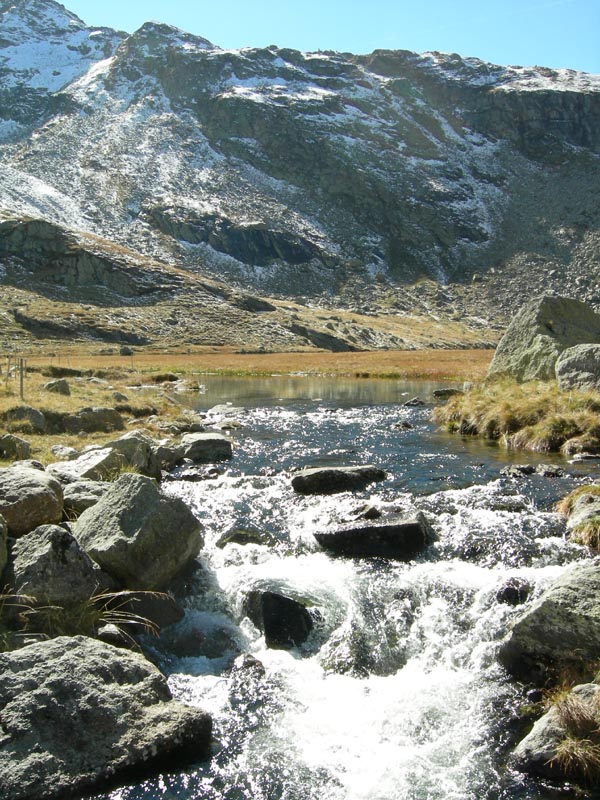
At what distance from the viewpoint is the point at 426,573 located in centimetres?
1220

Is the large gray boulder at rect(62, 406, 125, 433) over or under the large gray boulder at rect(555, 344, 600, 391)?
under

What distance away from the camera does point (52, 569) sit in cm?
952

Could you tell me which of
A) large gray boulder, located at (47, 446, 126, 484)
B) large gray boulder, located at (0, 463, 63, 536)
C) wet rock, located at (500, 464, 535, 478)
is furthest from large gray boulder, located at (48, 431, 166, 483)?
wet rock, located at (500, 464, 535, 478)

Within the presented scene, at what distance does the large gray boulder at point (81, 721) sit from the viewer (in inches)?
264

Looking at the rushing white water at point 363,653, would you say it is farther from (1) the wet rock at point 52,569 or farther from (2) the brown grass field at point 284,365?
(2) the brown grass field at point 284,365

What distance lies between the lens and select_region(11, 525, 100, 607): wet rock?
9336 millimetres

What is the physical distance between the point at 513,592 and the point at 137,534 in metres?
6.86

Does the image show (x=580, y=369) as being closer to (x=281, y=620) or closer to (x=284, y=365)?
(x=281, y=620)

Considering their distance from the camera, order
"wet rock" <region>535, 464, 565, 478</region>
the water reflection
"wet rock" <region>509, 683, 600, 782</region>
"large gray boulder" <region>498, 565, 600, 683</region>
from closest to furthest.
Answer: "wet rock" <region>509, 683, 600, 782</region> → "large gray boulder" <region>498, 565, 600, 683</region> → "wet rock" <region>535, 464, 565, 478</region> → the water reflection

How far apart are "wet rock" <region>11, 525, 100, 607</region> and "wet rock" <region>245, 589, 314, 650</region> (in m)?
2.85

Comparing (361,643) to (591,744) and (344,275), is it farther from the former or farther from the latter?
(344,275)

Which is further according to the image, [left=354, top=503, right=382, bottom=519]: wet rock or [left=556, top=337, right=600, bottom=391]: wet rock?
[left=556, top=337, right=600, bottom=391]: wet rock

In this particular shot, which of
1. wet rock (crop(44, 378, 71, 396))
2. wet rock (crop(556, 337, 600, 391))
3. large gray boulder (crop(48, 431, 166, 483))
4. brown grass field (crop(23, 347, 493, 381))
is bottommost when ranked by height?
brown grass field (crop(23, 347, 493, 381))

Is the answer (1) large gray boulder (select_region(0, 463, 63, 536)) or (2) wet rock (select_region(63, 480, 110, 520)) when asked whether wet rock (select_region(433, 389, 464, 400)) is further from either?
(1) large gray boulder (select_region(0, 463, 63, 536))
